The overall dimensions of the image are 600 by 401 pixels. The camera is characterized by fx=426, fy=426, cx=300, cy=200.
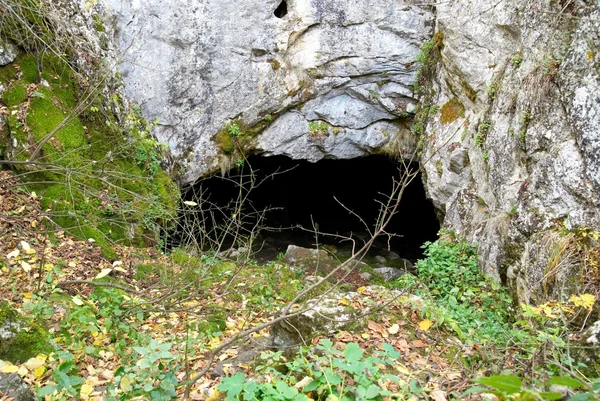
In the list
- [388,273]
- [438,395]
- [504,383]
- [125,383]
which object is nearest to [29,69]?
[125,383]

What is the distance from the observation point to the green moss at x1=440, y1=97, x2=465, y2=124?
22.5 ft

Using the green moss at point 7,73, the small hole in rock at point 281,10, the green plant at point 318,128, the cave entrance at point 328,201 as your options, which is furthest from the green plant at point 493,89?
the green moss at point 7,73

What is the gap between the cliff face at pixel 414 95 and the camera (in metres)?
4.53

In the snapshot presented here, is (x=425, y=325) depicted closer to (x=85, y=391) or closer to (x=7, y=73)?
(x=85, y=391)

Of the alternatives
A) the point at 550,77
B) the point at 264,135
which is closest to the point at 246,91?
the point at 264,135

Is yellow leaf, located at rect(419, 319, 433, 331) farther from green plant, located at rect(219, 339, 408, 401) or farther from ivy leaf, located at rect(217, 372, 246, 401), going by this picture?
ivy leaf, located at rect(217, 372, 246, 401)

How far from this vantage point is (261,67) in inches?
306

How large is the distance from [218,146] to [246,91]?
3.71ft

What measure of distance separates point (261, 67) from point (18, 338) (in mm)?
6075

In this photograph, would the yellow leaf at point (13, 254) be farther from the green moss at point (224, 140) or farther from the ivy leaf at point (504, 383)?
the green moss at point (224, 140)

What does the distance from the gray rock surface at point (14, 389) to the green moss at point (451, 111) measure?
21.3 ft

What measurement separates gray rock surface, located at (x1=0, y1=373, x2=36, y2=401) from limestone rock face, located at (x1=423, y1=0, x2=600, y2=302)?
364cm

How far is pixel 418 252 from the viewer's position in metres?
10.6

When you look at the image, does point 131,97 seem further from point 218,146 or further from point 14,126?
point 14,126
